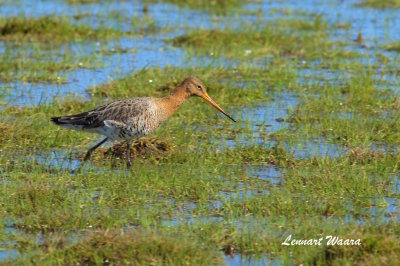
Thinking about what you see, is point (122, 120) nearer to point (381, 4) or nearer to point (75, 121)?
point (75, 121)

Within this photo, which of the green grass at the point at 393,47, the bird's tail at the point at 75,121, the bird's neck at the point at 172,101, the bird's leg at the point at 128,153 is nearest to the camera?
the bird's leg at the point at 128,153

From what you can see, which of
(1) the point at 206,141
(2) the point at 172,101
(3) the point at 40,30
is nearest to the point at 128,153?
(2) the point at 172,101

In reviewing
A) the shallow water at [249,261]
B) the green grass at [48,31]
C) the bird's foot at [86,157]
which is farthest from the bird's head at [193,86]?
the green grass at [48,31]

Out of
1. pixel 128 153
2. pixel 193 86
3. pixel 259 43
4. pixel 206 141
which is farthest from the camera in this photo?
pixel 259 43

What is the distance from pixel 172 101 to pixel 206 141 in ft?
2.33

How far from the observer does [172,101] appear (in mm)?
10250

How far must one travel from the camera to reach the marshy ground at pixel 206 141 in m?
7.39

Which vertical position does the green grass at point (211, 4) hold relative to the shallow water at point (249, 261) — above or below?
above

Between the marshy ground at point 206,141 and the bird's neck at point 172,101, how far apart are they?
323mm

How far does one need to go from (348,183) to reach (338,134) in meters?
2.14

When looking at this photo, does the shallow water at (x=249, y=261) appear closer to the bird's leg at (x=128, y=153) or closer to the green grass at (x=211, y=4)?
the bird's leg at (x=128, y=153)

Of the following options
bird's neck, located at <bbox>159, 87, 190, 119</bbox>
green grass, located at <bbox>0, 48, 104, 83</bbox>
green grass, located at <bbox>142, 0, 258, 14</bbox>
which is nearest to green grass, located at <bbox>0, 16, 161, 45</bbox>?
green grass, located at <bbox>0, 48, 104, 83</bbox>

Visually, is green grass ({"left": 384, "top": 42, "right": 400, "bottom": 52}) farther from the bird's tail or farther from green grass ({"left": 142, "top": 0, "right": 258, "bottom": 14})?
the bird's tail

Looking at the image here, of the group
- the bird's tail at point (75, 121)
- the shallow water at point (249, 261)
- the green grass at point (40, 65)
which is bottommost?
the green grass at point (40, 65)
